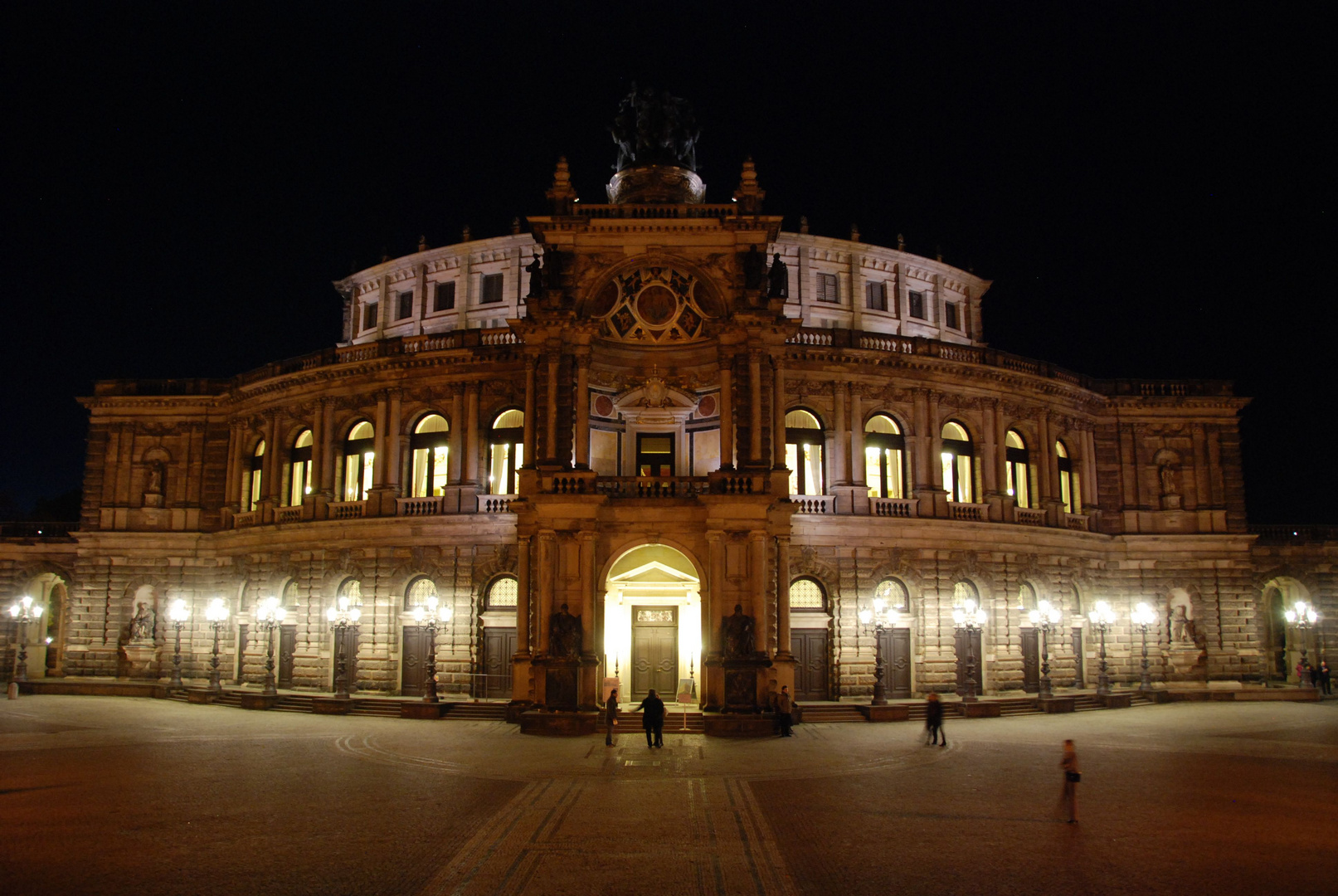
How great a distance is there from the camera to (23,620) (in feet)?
145

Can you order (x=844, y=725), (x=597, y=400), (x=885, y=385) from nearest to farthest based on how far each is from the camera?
1. (x=844, y=725)
2. (x=597, y=400)
3. (x=885, y=385)

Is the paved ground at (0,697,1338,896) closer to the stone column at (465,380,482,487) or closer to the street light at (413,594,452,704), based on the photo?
the street light at (413,594,452,704)

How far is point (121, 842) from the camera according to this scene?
15242mm

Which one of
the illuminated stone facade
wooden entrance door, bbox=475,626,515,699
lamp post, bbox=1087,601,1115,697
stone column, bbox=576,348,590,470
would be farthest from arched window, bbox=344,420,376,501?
lamp post, bbox=1087,601,1115,697

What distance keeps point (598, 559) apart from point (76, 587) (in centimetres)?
2911

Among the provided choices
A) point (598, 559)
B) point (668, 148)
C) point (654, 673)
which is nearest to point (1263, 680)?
point (654, 673)

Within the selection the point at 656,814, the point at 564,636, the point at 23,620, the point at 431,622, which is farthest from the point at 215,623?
the point at 656,814

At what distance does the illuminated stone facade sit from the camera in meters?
32.3

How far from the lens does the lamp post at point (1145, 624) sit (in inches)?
1558

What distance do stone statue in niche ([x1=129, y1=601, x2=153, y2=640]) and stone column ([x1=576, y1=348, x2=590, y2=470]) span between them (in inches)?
978

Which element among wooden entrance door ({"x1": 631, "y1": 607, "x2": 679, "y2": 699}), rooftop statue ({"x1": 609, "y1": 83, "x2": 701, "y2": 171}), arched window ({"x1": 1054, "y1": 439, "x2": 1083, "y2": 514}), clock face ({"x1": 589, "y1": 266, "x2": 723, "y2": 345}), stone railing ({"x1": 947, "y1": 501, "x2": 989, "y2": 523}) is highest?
rooftop statue ({"x1": 609, "y1": 83, "x2": 701, "y2": 171})

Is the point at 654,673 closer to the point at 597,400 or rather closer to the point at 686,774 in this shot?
the point at 597,400

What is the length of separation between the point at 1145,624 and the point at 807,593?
615 inches

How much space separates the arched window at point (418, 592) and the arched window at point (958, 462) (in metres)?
22.0
